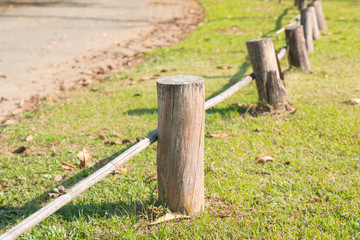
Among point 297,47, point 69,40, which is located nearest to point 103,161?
point 297,47

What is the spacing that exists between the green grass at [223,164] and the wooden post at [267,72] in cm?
22

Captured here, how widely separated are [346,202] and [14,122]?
3675 millimetres

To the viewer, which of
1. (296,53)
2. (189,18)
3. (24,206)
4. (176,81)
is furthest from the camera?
(189,18)

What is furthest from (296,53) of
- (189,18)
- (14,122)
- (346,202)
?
(189,18)

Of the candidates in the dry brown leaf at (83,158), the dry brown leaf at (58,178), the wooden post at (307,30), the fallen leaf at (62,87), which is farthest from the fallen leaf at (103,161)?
the wooden post at (307,30)

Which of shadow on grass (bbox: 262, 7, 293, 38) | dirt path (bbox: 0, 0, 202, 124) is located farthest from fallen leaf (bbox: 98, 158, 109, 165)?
shadow on grass (bbox: 262, 7, 293, 38)

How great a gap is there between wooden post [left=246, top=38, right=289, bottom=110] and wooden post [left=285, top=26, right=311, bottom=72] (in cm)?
142

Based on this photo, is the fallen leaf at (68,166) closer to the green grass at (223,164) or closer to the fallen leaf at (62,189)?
the green grass at (223,164)

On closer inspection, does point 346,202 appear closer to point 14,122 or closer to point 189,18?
point 14,122

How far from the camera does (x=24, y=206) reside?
2594 millimetres

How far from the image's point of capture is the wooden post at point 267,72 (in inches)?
148

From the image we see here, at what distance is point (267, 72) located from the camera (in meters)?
3.80

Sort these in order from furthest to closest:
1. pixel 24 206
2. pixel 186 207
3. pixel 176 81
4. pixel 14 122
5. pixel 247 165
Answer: pixel 14 122
pixel 247 165
pixel 24 206
pixel 186 207
pixel 176 81

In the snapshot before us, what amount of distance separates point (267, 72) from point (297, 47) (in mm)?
1609
